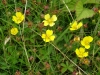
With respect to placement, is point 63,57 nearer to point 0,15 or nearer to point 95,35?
point 95,35

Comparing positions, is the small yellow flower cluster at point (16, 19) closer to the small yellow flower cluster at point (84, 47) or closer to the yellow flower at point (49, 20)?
the yellow flower at point (49, 20)

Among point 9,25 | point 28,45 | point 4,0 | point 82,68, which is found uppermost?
point 4,0

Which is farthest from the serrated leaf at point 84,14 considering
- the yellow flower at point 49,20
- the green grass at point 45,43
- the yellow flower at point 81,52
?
the yellow flower at point 81,52

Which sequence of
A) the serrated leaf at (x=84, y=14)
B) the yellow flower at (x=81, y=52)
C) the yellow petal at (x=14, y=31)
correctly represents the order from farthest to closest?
the serrated leaf at (x=84, y=14)
the yellow petal at (x=14, y=31)
the yellow flower at (x=81, y=52)

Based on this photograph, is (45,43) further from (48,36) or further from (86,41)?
(86,41)

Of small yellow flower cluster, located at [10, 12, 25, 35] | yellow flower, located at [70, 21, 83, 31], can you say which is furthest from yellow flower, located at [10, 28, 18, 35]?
yellow flower, located at [70, 21, 83, 31]

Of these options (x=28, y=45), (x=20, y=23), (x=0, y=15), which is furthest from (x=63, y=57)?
(x=0, y=15)

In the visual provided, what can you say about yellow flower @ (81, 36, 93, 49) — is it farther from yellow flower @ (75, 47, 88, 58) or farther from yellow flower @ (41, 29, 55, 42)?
yellow flower @ (41, 29, 55, 42)

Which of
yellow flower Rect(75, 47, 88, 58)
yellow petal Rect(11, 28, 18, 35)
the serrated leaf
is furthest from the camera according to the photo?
the serrated leaf
